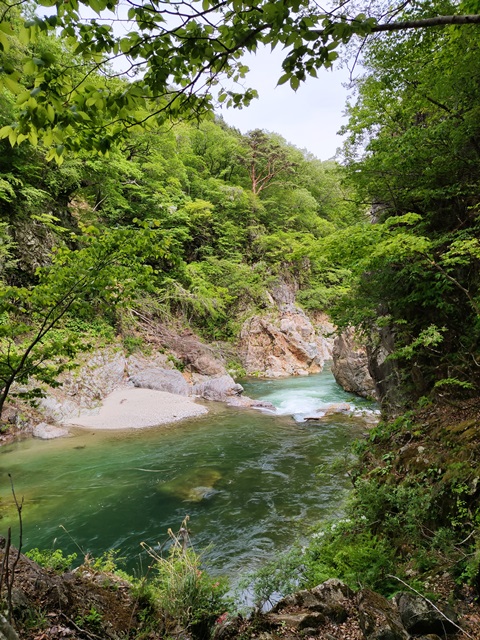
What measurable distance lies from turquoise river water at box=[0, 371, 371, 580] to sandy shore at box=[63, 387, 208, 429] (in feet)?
2.07

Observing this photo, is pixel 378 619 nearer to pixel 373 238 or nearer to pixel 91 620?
pixel 91 620

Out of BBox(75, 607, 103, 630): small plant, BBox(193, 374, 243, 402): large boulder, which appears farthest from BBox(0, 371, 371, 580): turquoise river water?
BBox(193, 374, 243, 402): large boulder

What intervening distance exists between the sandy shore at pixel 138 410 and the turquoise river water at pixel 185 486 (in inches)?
24.9

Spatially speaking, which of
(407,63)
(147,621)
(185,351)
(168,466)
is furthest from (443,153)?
(185,351)

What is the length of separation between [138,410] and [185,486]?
543 cm

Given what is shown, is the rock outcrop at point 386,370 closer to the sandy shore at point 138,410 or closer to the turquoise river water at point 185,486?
the turquoise river water at point 185,486

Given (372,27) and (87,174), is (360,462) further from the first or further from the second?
(87,174)

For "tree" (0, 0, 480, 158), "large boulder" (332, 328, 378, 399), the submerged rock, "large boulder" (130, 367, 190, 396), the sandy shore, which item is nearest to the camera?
"tree" (0, 0, 480, 158)

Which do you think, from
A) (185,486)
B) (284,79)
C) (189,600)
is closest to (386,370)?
(185,486)

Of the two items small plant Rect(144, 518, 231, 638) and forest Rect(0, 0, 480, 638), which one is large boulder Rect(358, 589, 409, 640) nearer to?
forest Rect(0, 0, 480, 638)

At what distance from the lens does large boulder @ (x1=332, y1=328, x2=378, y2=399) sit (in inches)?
591

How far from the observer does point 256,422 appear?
465 inches

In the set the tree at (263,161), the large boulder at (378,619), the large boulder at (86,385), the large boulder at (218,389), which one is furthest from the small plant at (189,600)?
the tree at (263,161)

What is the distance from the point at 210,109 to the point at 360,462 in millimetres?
5412
